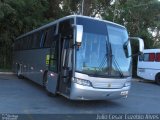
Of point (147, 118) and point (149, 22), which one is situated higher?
point (149, 22)

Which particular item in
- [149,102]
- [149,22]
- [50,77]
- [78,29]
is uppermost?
[149,22]

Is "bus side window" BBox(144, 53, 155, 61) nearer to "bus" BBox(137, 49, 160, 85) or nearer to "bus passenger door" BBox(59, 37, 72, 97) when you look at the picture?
"bus" BBox(137, 49, 160, 85)

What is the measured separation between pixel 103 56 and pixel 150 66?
13220 millimetres

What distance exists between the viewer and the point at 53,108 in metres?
10.7

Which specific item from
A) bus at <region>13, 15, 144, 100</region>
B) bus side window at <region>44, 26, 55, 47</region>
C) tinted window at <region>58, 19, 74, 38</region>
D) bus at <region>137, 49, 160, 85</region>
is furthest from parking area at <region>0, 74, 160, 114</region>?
bus at <region>137, 49, 160, 85</region>

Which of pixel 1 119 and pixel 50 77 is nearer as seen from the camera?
pixel 1 119

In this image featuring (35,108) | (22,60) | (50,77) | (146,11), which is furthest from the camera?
(146,11)

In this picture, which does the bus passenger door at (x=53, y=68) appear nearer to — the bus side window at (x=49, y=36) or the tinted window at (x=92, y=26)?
the bus side window at (x=49, y=36)

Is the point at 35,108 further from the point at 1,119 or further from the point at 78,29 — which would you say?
the point at 78,29

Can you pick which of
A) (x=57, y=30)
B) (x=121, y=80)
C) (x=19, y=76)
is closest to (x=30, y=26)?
(x=19, y=76)

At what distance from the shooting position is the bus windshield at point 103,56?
10641 mm

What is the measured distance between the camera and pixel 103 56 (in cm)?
1093

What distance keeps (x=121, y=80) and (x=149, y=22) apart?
19674 millimetres

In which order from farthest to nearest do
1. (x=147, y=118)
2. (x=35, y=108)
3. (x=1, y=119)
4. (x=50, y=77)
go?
1. (x=50, y=77)
2. (x=35, y=108)
3. (x=147, y=118)
4. (x=1, y=119)
